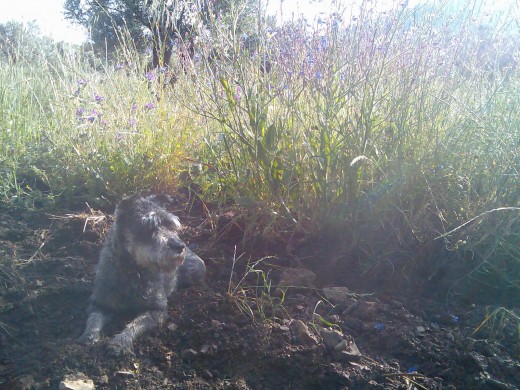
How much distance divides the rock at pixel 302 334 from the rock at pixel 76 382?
123cm

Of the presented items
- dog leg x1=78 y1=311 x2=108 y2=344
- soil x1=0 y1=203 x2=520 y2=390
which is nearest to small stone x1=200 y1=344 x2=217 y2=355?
soil x1=0 y1=203 x2=520 y2=390

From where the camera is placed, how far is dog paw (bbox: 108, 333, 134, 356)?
3000 mm

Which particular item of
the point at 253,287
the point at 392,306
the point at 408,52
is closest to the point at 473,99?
the point at 408,52

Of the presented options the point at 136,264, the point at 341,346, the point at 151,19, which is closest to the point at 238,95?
the point at 136,264

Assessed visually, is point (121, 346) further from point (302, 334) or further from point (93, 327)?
point (302, 334)

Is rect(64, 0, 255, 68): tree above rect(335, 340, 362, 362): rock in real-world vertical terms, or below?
above

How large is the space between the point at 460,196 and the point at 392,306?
116 cm

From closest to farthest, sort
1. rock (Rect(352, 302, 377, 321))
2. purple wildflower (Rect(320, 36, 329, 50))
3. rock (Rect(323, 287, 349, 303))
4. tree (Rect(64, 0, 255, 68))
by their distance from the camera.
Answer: rock (Rect(352, 302, 377, 321)) → rock (Rect(323, 287, 349, 303)) → purple wildflower (Rect(320, 36, 329, 50)) → tree (Rect(64, 0, 255, 68))

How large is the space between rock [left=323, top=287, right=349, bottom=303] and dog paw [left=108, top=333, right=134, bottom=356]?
1450 mm

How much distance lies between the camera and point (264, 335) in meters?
3.21

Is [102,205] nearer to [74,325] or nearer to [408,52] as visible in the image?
[74,325]

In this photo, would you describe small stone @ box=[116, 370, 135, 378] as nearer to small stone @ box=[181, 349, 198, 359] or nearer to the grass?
small stone @ box=[181, 349, 198, 359]

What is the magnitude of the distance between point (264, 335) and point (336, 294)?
77cm

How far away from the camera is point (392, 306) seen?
3.65 meters
